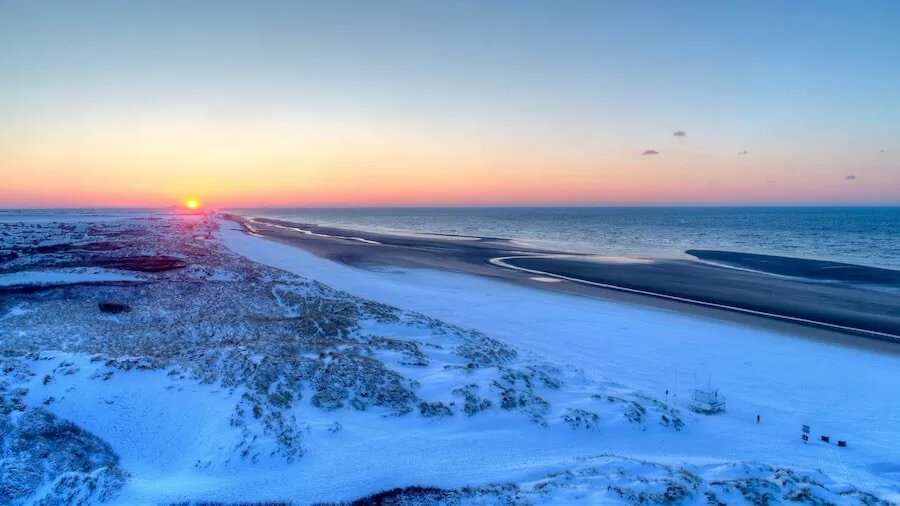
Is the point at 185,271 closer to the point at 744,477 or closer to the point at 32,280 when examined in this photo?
the point at 32,280

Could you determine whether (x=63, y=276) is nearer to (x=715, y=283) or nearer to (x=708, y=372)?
Answer: (x=708, y=372)

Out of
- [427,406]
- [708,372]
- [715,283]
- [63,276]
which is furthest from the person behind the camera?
[715,283]

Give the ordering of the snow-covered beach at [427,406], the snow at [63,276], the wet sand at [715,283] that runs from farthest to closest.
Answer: the snow at [63,276] < the wet sand at [715,283] < the snow-covered beach at [427,406]

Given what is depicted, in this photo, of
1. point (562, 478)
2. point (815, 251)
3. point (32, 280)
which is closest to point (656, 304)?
point (562, 478)

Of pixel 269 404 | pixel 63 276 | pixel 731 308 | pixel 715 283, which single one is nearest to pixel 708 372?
pixel 731 308

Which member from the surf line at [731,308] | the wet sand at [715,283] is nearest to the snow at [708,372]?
the wet sand at [715,283]

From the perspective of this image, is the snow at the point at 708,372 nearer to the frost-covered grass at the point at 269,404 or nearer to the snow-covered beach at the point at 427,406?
the snow-covered beach at the point at 427,406
